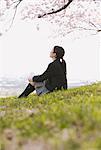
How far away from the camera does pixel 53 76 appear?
20906 millimetres

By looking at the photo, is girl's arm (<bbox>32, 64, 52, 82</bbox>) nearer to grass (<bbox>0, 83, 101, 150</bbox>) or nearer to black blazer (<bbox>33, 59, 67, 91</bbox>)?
black blazer (<bbox>33, 59, 67, 91</bbox>)

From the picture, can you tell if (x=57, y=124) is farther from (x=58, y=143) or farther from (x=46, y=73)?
(x=46, y=73)

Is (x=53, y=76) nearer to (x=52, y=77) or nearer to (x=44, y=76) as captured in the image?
(x=52, y=77)

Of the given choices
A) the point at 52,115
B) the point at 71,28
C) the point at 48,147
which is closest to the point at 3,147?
the point at 48,147

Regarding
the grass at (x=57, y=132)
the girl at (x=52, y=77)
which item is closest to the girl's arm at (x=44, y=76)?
the girl at (x=52, y=77)

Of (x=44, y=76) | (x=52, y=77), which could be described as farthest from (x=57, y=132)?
(x=52, y=77)

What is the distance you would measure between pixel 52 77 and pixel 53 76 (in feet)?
0.28

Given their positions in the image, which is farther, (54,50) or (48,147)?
(54,50)

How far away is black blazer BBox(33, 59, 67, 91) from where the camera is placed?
20500 mm

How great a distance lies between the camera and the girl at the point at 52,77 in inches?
808

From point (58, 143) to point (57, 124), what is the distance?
1471mm

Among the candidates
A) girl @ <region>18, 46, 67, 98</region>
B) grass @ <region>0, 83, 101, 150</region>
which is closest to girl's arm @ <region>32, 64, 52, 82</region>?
girl @ <region>18, 46, 67, 98</region>

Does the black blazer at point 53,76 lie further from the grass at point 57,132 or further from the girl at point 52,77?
the grass at point 57,132

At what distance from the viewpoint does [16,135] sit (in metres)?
6.88
